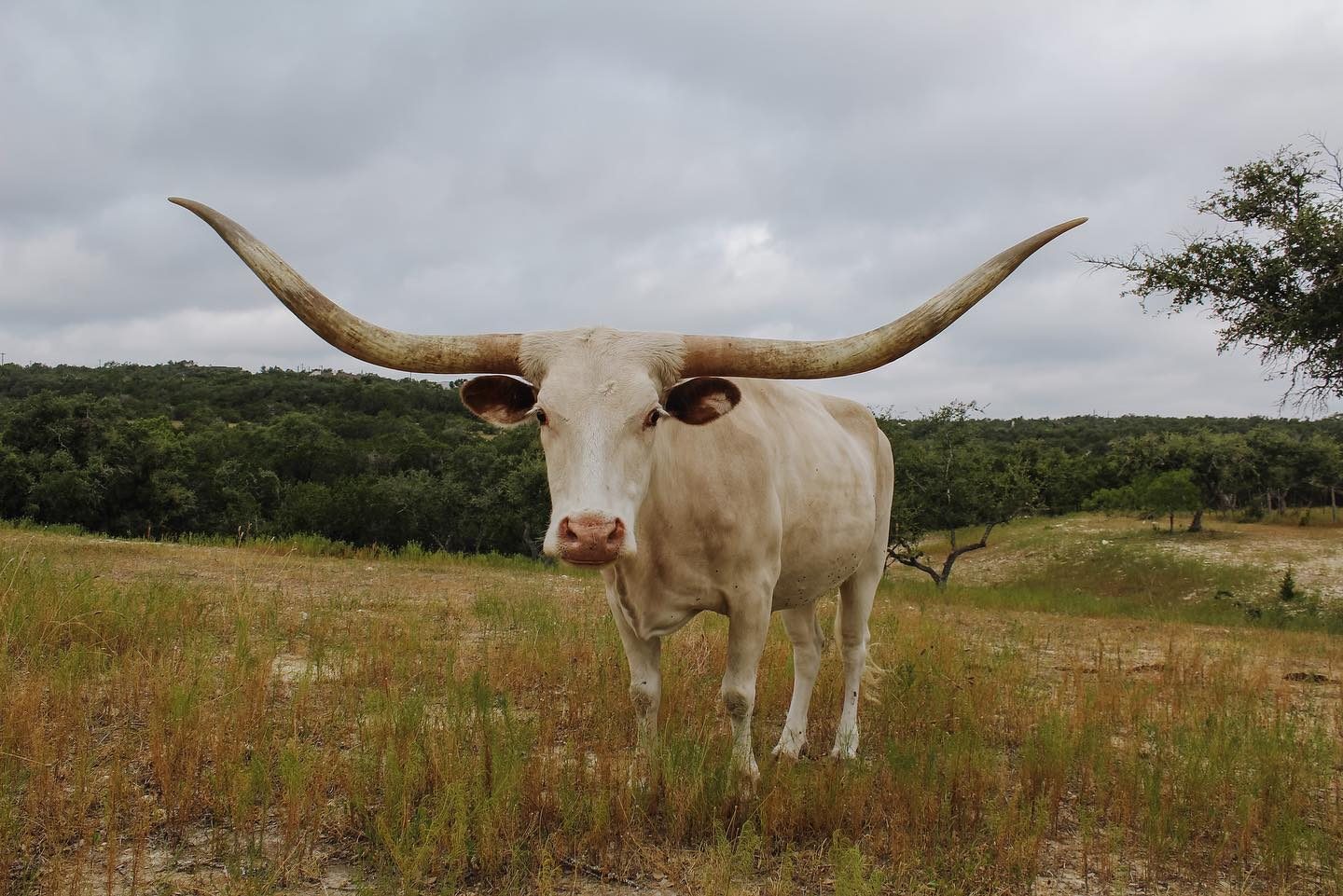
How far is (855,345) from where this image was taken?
12.1 ft

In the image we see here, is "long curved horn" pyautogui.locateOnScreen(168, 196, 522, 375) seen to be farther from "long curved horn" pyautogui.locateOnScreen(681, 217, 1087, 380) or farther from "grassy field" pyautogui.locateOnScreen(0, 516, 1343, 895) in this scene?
"grassy field" pyautogui.locateOnScreen(0, 516, 1343, 895)

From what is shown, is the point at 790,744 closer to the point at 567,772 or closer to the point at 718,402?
the point at 567,772

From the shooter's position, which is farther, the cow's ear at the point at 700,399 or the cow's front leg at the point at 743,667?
the cow's front leg at the point at 743,667

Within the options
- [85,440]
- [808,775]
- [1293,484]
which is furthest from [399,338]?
[1293,484]

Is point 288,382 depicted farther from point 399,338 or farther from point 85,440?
point 399,338

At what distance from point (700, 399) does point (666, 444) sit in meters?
0.37

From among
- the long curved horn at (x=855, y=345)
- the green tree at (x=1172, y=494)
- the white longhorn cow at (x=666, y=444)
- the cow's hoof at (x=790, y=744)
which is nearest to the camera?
the white longhorn cow at (x=666, y=444)

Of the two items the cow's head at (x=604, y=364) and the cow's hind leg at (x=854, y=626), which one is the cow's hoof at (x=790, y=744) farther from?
Answer: the cow's head at (x=604, y=364)

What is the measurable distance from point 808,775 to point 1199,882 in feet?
5.42

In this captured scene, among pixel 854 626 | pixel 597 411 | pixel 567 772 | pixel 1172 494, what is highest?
pixel 597 411

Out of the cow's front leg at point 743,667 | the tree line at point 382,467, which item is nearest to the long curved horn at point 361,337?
the cow's front leg at point 743,667

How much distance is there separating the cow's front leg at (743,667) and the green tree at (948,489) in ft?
73.1

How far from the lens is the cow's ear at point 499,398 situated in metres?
3.68

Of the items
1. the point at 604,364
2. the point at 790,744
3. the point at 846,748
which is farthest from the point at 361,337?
the point at 846,748
